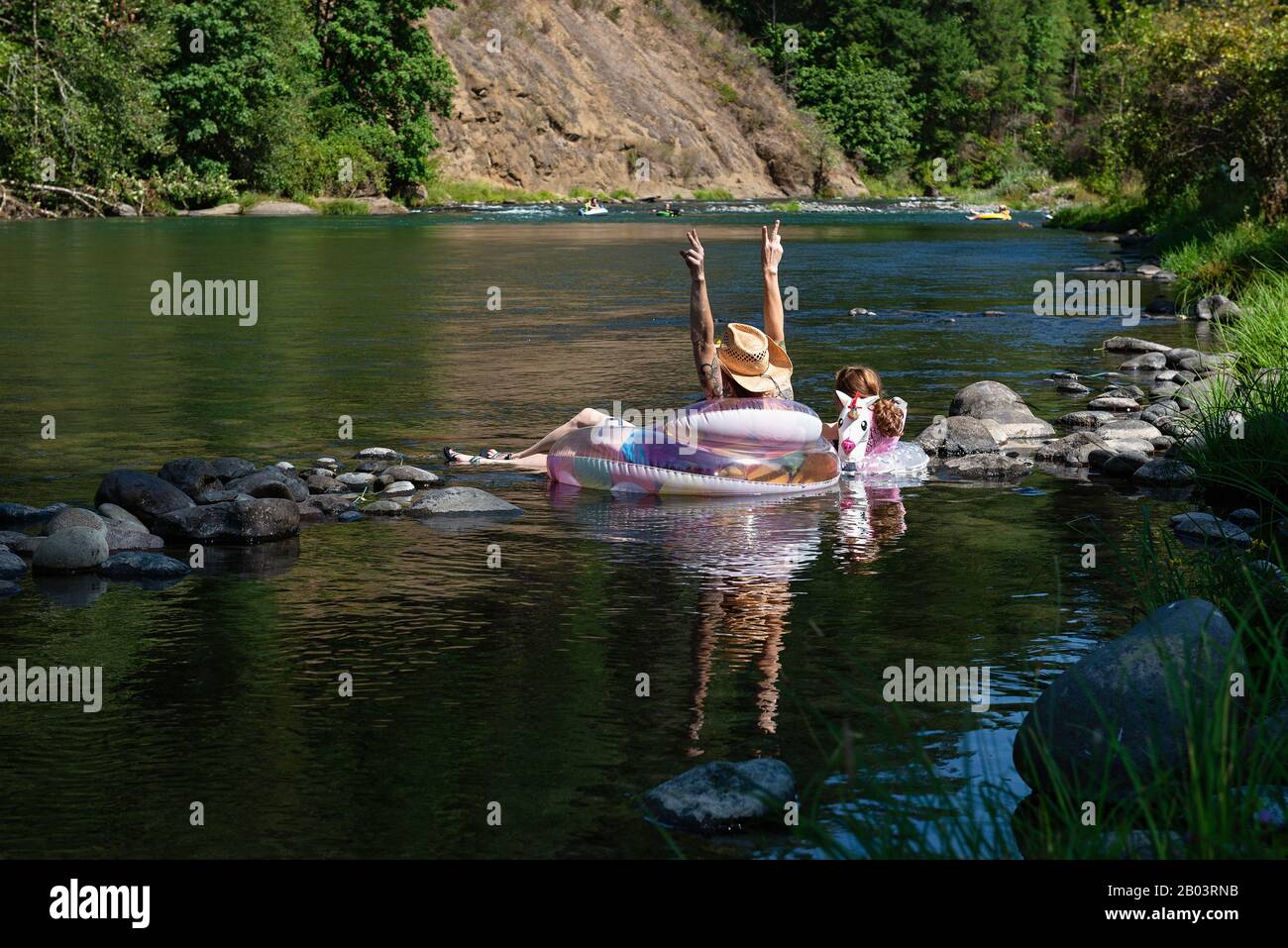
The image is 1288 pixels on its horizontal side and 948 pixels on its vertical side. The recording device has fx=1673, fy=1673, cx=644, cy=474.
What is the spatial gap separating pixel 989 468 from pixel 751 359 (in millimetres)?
2350

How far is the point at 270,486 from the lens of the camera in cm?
1126

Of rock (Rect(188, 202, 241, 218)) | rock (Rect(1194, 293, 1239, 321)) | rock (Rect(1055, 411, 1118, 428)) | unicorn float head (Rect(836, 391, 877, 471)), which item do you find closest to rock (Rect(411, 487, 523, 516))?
unicorn float head (Rect(836, 391, 877, 471))

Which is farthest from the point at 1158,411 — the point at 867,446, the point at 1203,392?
the point at 867,446

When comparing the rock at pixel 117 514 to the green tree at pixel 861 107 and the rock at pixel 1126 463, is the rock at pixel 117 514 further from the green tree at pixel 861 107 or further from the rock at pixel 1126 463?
the green tree at pixel 861 107

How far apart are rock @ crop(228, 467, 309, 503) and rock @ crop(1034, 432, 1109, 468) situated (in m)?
5.90

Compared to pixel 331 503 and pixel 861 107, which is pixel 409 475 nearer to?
pixel 331 503

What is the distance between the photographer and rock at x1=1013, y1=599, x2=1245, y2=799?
566 centimetres

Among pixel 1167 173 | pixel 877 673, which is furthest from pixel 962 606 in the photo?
pixel 1167 173

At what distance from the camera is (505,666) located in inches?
302

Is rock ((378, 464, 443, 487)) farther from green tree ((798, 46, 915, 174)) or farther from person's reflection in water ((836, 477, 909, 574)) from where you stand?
green tree ((798, 46, 915, 174))

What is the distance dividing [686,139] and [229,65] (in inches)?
1487

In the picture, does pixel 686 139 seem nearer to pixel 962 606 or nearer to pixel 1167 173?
pixel 1167 173

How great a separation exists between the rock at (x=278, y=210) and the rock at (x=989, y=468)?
5581 cm

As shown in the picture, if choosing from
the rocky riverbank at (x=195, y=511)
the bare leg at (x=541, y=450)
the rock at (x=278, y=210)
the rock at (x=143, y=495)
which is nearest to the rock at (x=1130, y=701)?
the rocky riverbank at (x=195, y=511)
